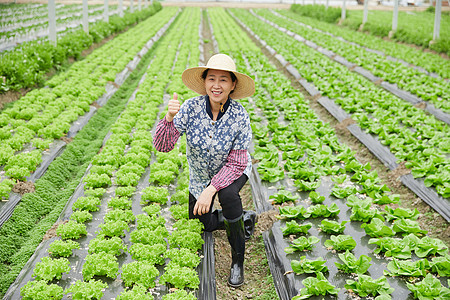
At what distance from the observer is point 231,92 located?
428cm

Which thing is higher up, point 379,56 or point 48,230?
point 379,56

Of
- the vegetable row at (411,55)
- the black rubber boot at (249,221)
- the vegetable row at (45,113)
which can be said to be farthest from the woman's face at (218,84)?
the vegetable row at (411,55)

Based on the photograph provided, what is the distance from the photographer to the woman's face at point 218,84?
391 cm

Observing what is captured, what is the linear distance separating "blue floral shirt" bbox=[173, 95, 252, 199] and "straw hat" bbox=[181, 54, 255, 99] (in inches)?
6.4

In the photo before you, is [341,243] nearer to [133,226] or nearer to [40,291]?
[133,226]

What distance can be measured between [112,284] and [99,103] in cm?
723

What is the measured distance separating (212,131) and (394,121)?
586 cm

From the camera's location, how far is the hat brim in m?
3.97

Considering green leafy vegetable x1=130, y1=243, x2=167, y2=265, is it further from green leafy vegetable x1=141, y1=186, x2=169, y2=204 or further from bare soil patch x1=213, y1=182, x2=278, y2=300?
green leafy vegetable x1=141, y1=186, x2=169, y2=204

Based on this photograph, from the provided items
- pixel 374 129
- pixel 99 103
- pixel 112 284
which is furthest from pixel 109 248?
pixel 99 103

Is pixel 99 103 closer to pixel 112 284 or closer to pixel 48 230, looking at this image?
pixel 48 230

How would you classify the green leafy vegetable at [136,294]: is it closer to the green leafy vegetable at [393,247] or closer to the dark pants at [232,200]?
the dark pants at [232,200]

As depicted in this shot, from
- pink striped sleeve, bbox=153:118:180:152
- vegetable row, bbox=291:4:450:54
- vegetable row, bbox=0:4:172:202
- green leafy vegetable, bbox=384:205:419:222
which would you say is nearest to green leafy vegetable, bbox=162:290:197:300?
pink striped sleeve, bbox=153:118:180:152

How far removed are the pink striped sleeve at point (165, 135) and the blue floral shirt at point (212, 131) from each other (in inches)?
2.3
